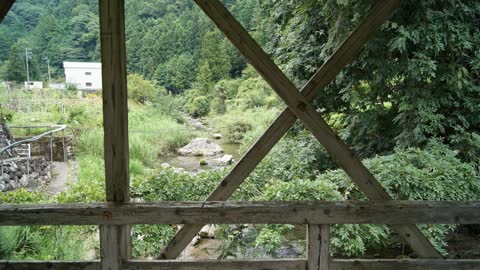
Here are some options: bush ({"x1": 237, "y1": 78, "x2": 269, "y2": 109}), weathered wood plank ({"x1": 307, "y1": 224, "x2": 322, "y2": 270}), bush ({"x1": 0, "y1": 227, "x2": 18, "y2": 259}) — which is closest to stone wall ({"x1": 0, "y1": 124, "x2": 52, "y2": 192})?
bush ({"x1": 0, "y1": 227, "x2": 18, "y2": 259})

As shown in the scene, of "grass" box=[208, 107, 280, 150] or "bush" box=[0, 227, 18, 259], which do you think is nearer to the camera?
"bush" box=[0, 227, 18, 259]

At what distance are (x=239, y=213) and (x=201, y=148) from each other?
6.39m

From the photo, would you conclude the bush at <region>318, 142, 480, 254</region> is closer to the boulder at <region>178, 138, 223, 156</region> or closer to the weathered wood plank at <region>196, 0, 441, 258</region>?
the weathered wood plank at <region>196, 0, 441, 258</region>

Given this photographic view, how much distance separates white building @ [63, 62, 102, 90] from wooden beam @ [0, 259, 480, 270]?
4693 millimetres

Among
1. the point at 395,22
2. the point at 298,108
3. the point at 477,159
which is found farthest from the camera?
the point at 395,22

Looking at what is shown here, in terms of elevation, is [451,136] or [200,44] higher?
[200,44]

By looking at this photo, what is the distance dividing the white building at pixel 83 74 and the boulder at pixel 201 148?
236cm

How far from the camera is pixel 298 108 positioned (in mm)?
1664

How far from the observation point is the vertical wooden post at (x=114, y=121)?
1.57 metres

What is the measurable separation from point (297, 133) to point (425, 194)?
2.23m

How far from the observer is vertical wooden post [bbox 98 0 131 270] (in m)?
1.57

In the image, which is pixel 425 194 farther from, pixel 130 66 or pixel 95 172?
pixel 130 66

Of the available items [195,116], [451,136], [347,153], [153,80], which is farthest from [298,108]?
[195,116]

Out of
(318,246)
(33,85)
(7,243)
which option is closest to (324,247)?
(318,246)
